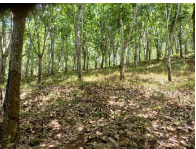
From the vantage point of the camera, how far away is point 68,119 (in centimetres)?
442

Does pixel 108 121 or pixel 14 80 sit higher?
pixel 14 80

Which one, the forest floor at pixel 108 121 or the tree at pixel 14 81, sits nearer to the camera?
the tree at pixel 14 81

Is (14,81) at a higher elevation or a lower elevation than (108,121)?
higher

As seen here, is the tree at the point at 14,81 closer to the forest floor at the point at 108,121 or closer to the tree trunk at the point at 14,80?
the tree trunk at the point at 14,80

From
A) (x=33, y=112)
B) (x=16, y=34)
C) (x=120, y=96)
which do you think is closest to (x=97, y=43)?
(x=120, y=96)

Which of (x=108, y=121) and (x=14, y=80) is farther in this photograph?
(x=108, y=121)

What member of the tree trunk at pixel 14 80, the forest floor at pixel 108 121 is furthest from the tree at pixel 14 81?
the forest floor at pixel 108 121

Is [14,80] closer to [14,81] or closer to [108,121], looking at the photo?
[14,81]

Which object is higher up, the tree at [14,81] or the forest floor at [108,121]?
the tree at [14,81]

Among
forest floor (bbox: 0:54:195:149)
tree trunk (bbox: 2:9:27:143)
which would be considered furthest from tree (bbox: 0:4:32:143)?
forest floor (bbox: 0:54:195:149)

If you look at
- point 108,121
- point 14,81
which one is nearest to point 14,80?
point 14,81

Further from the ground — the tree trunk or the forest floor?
the tree trunk

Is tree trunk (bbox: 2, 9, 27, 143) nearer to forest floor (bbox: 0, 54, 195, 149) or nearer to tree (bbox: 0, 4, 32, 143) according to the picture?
tree (bbox: 0, 4, 32, 143)

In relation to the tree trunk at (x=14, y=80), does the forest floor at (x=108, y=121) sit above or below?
below
